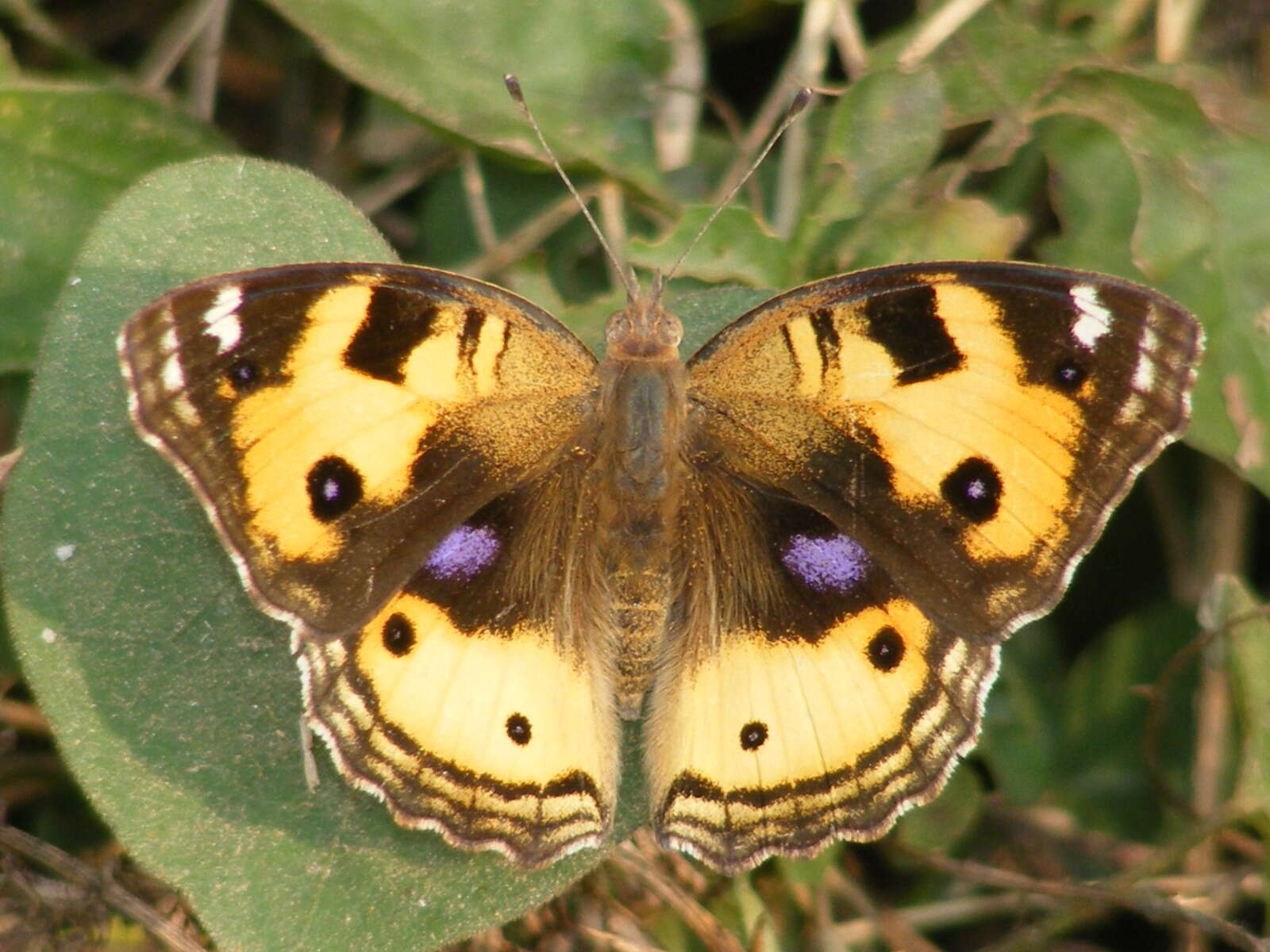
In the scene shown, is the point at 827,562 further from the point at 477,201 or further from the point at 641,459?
the point at 477,201

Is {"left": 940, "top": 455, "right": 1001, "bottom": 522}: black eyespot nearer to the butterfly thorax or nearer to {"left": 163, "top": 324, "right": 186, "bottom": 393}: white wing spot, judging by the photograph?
the butterfly thorax

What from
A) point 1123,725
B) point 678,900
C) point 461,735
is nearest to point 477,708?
point 461,735

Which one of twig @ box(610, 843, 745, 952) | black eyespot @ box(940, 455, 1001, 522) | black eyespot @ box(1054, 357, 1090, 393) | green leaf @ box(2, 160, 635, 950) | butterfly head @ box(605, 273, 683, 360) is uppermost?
black eyespot @ box(1054, 357, 1090, 393)

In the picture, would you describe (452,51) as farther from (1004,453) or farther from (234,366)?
(1004,453)

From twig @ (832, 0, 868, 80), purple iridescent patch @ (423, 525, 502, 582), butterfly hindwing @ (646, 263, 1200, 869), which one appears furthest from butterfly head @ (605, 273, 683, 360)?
twig @ (832, 0, 868, 80)

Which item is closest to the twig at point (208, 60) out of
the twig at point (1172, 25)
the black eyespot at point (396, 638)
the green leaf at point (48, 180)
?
the green leaf at point (48, 180)

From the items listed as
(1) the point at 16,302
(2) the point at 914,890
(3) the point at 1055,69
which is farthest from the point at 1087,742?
(1) the point at 16,302
